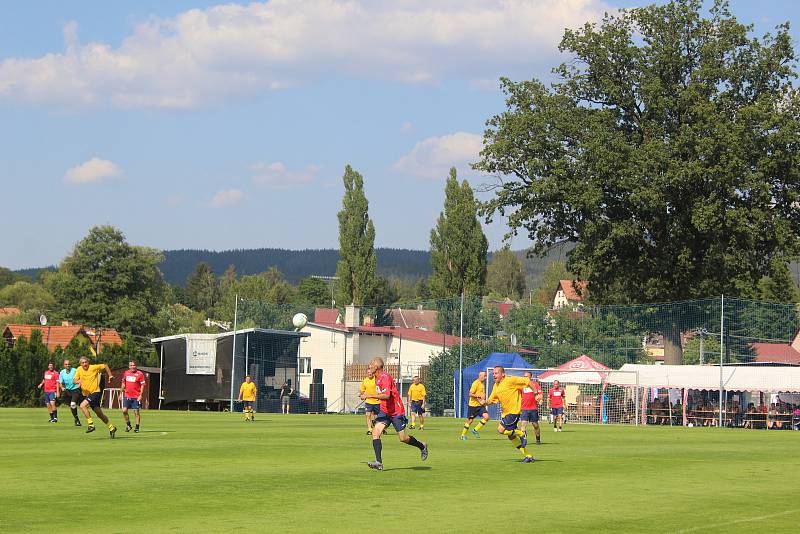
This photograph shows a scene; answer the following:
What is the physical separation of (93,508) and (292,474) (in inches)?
215

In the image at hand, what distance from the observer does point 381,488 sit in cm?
1683

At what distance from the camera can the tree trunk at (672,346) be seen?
57.3 m

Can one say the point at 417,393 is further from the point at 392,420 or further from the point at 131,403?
the point at 392,420

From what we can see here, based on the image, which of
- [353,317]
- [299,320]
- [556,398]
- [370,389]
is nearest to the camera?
[370,389]

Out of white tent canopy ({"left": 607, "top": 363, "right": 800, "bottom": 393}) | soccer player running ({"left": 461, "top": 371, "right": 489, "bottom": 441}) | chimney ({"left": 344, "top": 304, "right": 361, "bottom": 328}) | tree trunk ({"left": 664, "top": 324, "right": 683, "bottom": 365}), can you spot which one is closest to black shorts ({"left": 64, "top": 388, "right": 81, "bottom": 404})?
soccer player running ({"left": 461, "top": 371, "right": 489, "bottom": 441})

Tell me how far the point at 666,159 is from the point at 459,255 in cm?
4518

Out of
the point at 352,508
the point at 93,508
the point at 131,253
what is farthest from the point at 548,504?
the point at 131,253

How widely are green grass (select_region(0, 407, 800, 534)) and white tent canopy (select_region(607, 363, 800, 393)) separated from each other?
75.9ft

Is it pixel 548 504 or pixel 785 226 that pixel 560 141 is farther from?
pixel 548 504

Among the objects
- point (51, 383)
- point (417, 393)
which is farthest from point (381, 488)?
point (51, 383)

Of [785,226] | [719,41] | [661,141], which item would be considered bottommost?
[785,226]

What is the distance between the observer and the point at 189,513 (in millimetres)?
13500

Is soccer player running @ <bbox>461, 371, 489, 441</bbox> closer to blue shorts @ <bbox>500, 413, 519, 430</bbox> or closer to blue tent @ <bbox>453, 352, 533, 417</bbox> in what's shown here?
blue shorts @ <bbox>500, 413, 519, 430</bbox>

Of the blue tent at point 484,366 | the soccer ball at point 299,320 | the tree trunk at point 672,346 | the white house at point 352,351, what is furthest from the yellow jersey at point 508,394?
the soccer ball at point 299,320
